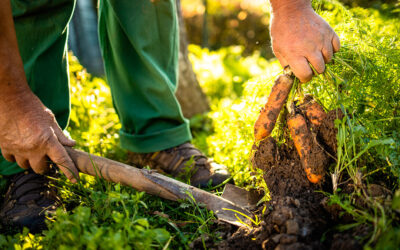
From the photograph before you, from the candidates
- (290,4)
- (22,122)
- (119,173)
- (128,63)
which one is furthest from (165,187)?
(290,4)

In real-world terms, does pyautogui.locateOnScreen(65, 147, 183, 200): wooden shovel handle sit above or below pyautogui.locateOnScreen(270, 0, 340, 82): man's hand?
below

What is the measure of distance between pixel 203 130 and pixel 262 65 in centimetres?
198

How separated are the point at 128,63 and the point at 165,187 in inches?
39.2

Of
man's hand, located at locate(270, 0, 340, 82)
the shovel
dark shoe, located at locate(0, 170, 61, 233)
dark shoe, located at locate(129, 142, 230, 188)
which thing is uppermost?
man's hand, located at locate(270, 0, 340, 82)

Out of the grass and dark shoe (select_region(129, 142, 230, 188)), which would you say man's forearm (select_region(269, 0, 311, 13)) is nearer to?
the grass

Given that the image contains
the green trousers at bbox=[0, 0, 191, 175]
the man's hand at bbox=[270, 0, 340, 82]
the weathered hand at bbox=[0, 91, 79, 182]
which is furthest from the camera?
the green trousers at bbox=[0, 0, 191, 175]

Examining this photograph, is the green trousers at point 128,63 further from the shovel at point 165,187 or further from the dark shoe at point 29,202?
the shovel at point 165,187

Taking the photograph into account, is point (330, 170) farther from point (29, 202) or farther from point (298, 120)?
point (29, 202)

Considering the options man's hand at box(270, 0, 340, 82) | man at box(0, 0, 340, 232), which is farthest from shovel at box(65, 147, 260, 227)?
man's hand at box(270, 0, 340, 82)

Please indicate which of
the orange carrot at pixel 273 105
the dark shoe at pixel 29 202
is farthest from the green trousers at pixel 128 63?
the orange carrot at pixel 273 105

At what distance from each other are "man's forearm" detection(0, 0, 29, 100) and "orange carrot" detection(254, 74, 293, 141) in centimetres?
128

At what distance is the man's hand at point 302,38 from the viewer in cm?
151

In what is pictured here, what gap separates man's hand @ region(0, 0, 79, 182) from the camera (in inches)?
66.9

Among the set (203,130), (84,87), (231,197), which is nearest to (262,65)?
(203,130)
